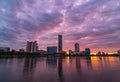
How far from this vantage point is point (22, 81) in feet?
65.6

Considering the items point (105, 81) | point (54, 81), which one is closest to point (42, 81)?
point (54, 81)

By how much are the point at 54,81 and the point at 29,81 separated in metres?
4.73

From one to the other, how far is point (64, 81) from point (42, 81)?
14.0 ft

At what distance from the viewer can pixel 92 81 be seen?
2047 cm

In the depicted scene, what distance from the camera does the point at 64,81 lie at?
20281 mm

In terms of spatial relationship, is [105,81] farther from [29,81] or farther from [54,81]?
[29,81]

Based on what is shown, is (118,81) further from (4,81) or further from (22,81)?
(4,81)

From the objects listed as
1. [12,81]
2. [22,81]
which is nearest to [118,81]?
[22,81]

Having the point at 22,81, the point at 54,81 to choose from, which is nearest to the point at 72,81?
the point at 54,81

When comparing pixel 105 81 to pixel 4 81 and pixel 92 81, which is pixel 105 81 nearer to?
pixel 92 81

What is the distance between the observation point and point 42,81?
20531 millimetres

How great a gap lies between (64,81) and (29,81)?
665 centimetres

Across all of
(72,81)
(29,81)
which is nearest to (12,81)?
(29,81)

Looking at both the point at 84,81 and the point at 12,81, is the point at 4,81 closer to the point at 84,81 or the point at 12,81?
the point at 12,81
